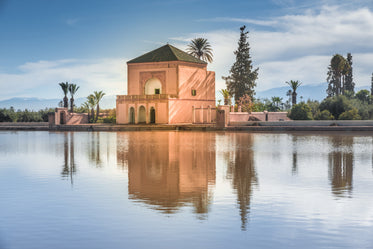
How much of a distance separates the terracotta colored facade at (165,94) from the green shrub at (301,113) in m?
8.07

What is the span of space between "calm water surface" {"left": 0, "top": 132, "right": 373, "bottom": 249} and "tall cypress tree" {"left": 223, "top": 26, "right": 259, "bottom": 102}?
1595 inches

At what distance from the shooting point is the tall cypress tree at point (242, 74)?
50.6 m

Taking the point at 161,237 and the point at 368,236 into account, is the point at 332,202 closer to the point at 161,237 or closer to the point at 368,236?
the point at 368,236

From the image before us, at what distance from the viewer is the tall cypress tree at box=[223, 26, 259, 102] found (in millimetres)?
50594

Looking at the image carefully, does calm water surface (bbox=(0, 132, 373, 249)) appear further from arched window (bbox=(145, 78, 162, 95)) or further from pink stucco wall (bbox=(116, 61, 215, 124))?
arched window (bbox=(145, 78, 162, 95))

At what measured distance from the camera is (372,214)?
18.4 ft

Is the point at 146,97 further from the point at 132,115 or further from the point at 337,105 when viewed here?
the point at 337,105

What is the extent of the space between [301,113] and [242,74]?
53.4 ft

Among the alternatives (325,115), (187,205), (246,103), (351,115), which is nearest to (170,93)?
(246,103)

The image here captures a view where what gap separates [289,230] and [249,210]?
1.00m

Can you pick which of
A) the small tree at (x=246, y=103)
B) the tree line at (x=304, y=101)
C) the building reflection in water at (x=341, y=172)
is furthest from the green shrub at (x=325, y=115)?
the building reflection in water at (x=341, y=172)

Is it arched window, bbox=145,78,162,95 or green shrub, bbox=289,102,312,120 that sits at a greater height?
arched window, bbox=145,78,162,95

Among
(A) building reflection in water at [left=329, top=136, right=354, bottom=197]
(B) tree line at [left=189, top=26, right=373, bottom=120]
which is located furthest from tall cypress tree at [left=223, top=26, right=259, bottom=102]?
(A) building reflection in water at [left=329, top=136, right=354, bottom=197]

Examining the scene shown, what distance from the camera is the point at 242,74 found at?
51000 mm
